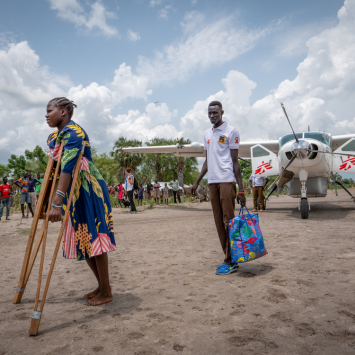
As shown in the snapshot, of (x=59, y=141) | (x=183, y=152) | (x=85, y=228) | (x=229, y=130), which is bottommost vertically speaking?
(x=85, y=228)

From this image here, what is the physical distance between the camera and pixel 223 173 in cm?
359

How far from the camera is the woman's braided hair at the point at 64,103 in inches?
106

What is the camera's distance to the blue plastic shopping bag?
11.1ft

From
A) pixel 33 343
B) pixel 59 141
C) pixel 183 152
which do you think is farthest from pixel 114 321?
pixel 183 152

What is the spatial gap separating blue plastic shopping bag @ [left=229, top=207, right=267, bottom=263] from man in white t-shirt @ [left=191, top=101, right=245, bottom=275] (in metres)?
0.17

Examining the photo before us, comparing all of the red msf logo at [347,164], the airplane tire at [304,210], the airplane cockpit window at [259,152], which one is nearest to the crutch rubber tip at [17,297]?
the airplane tire at [304,210]

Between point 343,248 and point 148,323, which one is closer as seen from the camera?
point 148,323

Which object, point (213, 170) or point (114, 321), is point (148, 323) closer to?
point (114, 321)

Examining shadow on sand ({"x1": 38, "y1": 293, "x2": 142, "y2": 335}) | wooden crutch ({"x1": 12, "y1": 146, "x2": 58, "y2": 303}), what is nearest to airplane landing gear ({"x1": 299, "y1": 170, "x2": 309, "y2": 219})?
shadow on sand ({"x1": 38, "y1": 293, "x2": 142, "y2": 335})

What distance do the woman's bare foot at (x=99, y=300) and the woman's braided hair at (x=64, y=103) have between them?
1703mm

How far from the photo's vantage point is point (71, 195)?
2436 millimetres

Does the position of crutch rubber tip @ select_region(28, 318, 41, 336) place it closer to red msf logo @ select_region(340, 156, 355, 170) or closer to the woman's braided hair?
the woman's braided hair

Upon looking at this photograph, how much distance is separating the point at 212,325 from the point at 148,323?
492mm

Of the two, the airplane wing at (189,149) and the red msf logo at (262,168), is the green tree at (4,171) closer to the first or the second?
the airplane wing at (189,149)
